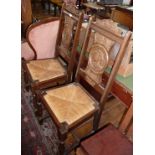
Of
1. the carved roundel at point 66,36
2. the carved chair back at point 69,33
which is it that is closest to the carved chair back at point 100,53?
the carved chair back at point 69,33

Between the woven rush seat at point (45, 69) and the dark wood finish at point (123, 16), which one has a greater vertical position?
the dark wood finish at point (123, 16)

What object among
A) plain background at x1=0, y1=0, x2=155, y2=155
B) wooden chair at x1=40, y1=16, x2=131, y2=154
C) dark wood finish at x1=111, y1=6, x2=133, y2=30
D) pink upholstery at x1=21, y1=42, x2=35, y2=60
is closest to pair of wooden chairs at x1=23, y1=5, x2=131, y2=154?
wooden chair at x1=40, y1=16, x2=131, y2=154

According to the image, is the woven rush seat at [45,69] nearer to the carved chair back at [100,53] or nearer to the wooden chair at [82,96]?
the wooden chair at [82,96]

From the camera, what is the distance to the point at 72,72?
5.74 ft

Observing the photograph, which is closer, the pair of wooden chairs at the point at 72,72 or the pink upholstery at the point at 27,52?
the pair of wooden chairs at the point at 72,72

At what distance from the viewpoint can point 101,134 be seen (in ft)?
3.73

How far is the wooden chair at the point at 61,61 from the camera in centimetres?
153

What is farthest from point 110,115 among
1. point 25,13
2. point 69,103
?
point 25,13

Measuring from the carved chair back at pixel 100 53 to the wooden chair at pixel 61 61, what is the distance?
0.14m

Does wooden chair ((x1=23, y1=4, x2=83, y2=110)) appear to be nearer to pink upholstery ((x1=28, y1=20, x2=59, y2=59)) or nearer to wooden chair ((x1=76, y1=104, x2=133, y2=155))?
pink upholstery ((x1=28, y1=20, x2=59, y2=59))

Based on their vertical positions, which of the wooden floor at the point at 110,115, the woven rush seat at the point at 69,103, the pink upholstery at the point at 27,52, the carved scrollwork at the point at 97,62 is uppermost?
the carved scrollwork at the point at 97,62

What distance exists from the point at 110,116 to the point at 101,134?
2.80ft
